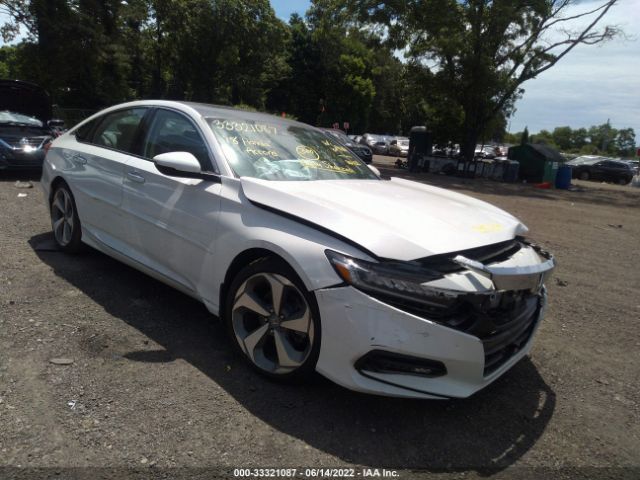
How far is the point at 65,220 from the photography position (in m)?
4.82

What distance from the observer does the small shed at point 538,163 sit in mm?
20516

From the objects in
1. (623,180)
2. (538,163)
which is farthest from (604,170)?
(538,163)

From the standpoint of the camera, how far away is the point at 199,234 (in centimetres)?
319

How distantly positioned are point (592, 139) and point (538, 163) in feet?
344

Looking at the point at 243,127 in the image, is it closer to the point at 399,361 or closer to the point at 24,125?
the point at 399,361

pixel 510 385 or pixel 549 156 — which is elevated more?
pixel 549 156

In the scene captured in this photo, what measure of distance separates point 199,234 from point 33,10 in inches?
903

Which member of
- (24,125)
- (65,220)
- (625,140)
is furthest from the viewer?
(625,140)

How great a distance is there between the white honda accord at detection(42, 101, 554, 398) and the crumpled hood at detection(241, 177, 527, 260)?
1 cm

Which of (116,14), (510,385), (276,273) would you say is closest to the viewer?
(276,273)

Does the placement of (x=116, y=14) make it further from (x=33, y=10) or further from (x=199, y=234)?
(x=199, y=234)

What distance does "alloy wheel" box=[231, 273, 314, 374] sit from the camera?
2.72 m

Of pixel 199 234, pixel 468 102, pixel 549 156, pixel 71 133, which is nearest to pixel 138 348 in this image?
pixel 199 234

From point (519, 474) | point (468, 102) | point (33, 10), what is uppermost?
point (33, 10)
